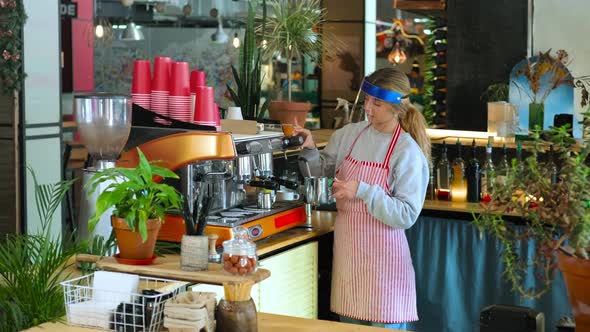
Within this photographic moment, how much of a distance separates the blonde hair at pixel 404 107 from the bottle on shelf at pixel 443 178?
4.54ft

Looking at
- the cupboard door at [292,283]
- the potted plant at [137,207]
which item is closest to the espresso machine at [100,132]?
the potted plant at [137,207]

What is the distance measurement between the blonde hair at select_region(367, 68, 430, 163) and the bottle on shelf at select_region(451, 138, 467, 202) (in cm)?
135

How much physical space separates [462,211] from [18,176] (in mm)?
3919

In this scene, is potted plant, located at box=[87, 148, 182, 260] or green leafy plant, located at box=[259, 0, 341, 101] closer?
potted plant, located at box=[87, 148, 182, 260]

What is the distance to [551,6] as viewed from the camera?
8328mm

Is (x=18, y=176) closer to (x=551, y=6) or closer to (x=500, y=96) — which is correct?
(x=500, y=96)

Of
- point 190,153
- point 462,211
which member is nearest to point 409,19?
point 462,211

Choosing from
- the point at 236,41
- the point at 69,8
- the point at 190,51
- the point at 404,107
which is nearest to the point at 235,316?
the point at 404,107

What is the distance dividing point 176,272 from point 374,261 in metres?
1.66

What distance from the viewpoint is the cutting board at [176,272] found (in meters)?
2.98

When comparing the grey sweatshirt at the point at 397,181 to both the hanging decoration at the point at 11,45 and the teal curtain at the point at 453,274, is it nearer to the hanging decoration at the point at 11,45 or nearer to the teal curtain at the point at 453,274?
the teal curtain at the point at 453,274

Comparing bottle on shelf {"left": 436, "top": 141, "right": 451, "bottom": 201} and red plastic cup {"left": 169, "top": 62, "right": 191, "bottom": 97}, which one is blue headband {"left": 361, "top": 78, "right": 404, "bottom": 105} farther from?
bottle on shelf {"left": 436, "top": 141, "right": 451, "bottom": 201}

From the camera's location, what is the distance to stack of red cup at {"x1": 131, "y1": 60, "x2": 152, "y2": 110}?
4.60m

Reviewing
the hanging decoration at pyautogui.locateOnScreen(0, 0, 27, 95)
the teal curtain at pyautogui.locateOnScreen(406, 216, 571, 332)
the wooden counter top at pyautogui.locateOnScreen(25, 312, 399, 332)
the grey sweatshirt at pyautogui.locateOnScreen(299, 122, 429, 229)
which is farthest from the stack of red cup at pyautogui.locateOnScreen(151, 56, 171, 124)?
the hanging decoration at pyautogui.locateOnScreen(0, 0, 27, 95)
